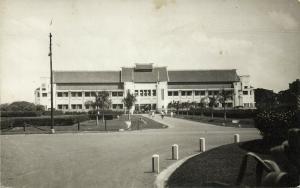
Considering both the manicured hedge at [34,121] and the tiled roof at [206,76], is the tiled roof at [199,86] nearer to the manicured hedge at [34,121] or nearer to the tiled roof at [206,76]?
the tiled roof at [206,76]

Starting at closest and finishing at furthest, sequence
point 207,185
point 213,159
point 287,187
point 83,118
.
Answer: point 287,187, point 207,185, point 213,159, point 83,118

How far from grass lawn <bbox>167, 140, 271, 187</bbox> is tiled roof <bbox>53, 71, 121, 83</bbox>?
73.2m

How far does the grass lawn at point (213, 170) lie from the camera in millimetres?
7801

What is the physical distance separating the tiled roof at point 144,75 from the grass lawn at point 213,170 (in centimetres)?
7243

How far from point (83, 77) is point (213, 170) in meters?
76.5

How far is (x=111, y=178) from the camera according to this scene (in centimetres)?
→ 877

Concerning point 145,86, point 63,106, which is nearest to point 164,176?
point 145,86

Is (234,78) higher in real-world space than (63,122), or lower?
higher

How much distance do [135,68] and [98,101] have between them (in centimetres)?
4485

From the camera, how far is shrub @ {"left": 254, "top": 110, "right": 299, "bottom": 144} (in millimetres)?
11461

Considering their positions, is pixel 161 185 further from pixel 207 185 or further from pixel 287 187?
pixel 287 187

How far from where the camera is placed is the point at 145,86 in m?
83.8

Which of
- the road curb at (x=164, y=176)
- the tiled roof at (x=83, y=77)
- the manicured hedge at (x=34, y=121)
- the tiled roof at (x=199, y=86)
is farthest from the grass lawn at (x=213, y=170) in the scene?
the tiled roof at (x=199, y=86)

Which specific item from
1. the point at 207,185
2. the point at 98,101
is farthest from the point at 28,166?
the point at 98,101
